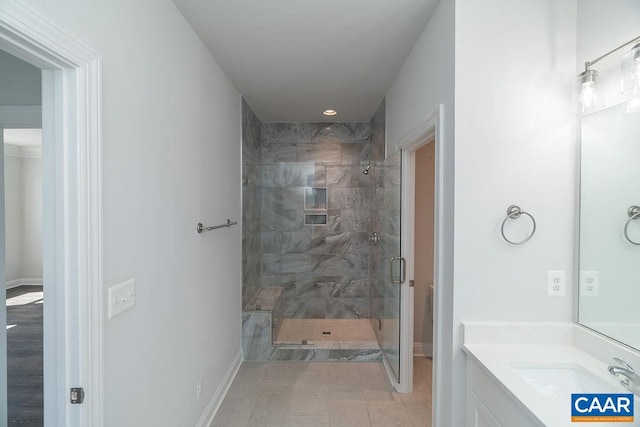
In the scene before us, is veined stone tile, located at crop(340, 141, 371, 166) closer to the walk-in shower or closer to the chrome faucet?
the walk-in shower

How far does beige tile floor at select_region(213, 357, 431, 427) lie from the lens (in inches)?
98.7

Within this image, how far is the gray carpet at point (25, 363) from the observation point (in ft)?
8.22

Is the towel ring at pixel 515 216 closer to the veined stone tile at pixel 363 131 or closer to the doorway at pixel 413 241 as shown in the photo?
the doorway at pixel 413 241

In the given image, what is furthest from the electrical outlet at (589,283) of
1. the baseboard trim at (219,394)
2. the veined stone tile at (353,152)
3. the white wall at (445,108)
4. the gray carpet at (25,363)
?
the gray carpet at (25,363)

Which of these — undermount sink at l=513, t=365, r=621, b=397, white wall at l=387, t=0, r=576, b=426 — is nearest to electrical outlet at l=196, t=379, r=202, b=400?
white wall at l=387, t=0, r=576, b=426

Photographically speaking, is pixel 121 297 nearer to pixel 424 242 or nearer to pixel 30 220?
pixel 424 242

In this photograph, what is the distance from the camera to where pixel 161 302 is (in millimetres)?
1762

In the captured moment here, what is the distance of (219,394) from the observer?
2725mm

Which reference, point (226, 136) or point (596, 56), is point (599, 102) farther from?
point (226, 136)

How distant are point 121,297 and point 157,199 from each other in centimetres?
50

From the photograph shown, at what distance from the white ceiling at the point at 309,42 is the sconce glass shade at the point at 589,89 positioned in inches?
33.1

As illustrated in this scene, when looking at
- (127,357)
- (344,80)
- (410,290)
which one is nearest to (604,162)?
(410,290)

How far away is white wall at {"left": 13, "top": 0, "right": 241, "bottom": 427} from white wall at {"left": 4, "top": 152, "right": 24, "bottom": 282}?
6053 mm

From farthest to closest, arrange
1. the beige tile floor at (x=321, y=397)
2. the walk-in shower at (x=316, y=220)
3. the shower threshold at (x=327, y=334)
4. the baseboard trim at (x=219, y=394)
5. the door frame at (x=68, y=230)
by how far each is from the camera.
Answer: the walk-in shower at (x=316, y=220)
the shower threshold at (x=327, y=334)
the beige tile floor at (x=321, y=397)
the baseboard trim at (x=219, y=394)
the door frame at (x=68, y=230)
